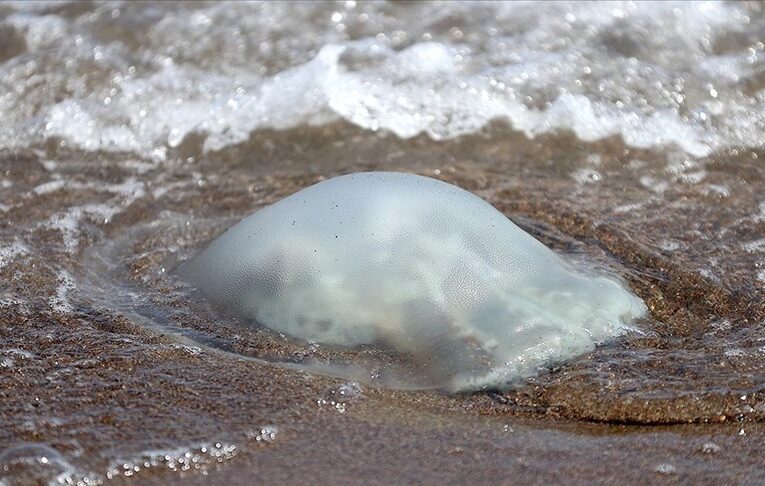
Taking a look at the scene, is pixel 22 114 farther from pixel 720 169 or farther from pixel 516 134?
pixel 720 169

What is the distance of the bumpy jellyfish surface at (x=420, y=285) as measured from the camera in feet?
8.29

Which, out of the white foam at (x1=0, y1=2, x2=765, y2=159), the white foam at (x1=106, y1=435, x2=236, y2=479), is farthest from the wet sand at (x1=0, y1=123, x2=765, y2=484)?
the white foam at (x1=0, y1=2, x2=765, y2=159)

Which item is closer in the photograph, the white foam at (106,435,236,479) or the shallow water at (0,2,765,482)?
the white foam at (106,435,236,479)

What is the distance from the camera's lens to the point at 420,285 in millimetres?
2584

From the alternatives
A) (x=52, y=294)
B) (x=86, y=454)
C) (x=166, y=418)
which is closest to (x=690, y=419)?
(x=166, y=418)

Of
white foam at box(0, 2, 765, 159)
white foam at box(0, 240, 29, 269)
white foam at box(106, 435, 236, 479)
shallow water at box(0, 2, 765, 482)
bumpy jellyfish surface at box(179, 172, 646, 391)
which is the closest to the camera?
white foam at box(106, 435, 236, 479)

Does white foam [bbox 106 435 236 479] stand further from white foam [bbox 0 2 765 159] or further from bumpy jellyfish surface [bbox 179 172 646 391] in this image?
white foam [bbox 0 2 765 159]

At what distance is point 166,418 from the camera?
2.28m

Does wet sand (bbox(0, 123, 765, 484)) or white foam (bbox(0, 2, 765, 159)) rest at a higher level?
wet sand (bbox(0, 123, 765, 484))

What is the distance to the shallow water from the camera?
237 cm

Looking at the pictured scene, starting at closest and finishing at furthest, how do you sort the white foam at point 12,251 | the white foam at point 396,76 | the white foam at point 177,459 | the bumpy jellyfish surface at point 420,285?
the white foam at point 177,459
the bumpy jellyfish surface at point 420,285
the white foam at point 12,251
the white foam at point 396,76

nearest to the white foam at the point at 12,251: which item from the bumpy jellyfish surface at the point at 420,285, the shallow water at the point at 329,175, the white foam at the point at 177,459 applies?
the shallow water at the point at 329,175

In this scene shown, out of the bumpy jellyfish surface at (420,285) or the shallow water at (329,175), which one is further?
the bumpy jellyfish surface at (420,285)

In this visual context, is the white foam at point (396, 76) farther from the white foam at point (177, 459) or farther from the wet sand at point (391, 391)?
the white foam at point (177, 459)
